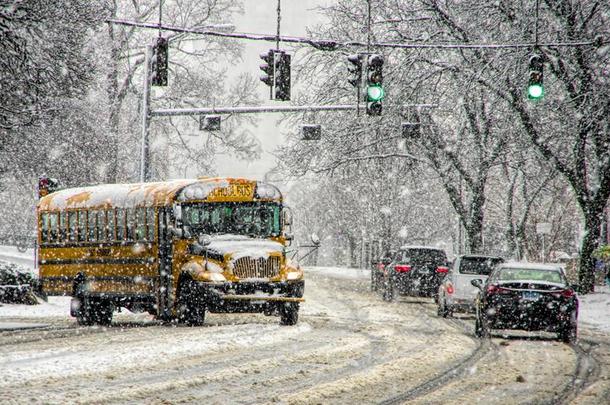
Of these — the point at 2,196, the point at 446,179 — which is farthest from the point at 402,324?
the point at 2,196

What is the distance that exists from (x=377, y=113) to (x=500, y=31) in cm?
881

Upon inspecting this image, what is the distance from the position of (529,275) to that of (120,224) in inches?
323

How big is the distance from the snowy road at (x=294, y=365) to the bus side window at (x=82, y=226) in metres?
2.14

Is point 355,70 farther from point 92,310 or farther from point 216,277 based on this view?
point 92,310

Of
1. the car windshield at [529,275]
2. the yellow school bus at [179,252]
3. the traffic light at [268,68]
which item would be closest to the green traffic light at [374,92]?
the traffic light at [268,68]

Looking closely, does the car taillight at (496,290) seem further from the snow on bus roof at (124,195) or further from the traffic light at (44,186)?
the traffic light at (44,186)

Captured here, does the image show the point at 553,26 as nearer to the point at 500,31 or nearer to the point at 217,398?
the point at 500,31

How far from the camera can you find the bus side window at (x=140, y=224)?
2214 centimetres

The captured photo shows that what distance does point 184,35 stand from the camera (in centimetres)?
4806

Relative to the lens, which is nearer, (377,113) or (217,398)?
(217,398)

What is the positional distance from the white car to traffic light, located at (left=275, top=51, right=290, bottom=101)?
19.9ft

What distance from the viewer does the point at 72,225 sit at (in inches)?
950

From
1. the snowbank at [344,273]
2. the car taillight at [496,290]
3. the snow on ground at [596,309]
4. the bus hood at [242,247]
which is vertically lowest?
the snowbank at [344,273]

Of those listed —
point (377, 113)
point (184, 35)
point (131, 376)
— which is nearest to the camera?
point (131, 376)
